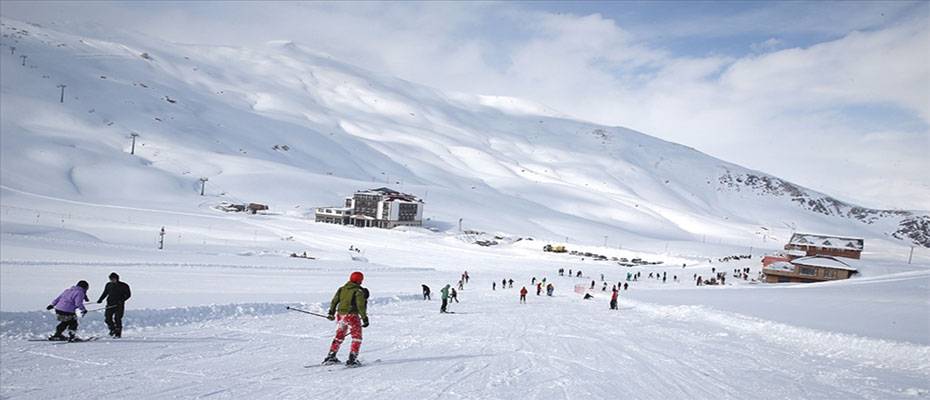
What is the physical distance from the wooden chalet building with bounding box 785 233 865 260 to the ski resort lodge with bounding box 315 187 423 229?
190ft

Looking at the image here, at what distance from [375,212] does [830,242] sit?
6769 cm

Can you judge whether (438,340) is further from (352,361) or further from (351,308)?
→ (351,308)

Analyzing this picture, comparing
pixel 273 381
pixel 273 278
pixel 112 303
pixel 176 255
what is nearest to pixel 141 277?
pixel 273 278

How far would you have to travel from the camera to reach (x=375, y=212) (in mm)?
93688

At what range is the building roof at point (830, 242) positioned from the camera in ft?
220

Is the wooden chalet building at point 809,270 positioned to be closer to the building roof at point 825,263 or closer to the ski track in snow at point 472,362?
the building roof at point 825,263

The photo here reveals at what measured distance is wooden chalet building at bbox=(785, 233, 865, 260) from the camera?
66431mm

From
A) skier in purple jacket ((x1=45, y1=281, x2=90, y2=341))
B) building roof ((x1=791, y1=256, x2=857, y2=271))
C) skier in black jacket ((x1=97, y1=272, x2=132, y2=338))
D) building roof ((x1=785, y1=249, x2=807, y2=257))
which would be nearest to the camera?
skier in purple jacket ((x1=45, y1=281, x2=90, y2=341))

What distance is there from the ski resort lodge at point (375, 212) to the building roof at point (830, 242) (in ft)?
191

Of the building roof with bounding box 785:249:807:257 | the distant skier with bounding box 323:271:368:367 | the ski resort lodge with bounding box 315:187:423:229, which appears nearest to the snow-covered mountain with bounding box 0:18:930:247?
the ski resort lodge with bounding box 315:187:423:229

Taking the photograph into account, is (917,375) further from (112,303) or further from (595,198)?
(595,198)

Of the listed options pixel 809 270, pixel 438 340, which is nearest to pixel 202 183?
pixel 809 270

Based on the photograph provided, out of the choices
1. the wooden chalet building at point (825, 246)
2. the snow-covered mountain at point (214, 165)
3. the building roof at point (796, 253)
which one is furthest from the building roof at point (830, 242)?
the snow-covered mountain at point (214, 165)

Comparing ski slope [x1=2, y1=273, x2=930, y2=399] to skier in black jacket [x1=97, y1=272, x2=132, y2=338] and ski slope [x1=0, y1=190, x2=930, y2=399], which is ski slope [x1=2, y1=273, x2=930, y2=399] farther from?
skier in black jacket [x1=97, y1=272, x2=132, y2=338]
